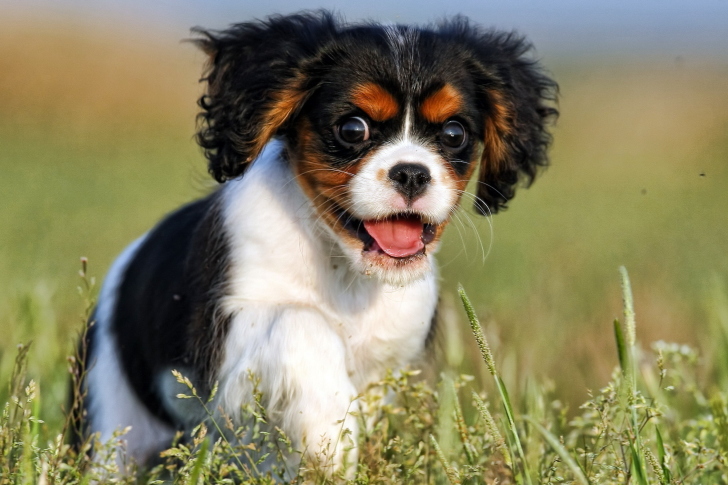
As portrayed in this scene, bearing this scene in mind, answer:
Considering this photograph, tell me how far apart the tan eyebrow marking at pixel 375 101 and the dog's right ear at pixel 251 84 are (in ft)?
0.78

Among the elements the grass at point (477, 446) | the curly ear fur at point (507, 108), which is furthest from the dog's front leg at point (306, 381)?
the curly ear fur at point (507, 108)

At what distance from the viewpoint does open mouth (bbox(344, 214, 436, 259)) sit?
4.03 metres

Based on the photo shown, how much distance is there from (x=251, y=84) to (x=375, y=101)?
1.60ft

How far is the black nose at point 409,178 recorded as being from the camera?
3.79 metres

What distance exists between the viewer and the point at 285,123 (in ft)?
13.6

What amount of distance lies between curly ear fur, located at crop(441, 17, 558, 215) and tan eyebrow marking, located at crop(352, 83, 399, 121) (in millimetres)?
500

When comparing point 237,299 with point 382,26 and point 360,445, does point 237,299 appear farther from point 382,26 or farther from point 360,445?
point 382,26

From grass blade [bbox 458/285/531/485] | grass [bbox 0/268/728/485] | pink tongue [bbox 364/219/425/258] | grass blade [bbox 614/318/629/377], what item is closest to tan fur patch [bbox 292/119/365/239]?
pink tongue [bbox 364/219/425/258]

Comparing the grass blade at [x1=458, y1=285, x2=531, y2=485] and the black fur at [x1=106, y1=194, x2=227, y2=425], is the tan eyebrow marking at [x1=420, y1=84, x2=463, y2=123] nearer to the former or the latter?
the black fur at [x1=106, y1=194, x2=227, y2=425]

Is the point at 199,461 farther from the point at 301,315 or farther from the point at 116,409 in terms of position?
the point at 116,409

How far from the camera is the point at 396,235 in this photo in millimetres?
4059

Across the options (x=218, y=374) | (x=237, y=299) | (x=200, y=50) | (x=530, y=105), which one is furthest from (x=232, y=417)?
(x=530, y=105)

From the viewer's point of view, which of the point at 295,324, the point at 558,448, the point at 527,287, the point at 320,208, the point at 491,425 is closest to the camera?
the point at 558,448

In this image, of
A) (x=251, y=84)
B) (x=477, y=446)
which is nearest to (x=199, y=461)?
(x=477, y=446)
